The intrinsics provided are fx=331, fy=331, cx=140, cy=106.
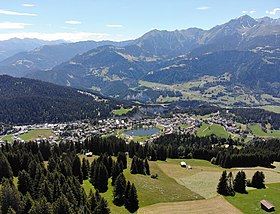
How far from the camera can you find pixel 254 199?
326 feet

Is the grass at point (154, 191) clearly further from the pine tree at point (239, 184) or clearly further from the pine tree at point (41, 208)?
the pine tree at point (41, 208)

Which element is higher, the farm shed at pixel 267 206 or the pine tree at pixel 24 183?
the pine tree at pixel 24 183

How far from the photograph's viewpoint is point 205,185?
112500mm

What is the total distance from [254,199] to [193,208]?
22.0m

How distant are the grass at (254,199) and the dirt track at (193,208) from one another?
3072mm

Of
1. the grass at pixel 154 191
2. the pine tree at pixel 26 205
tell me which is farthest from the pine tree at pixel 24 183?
the grass at pixel 154 191

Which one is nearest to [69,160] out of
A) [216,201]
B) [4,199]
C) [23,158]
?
[23,158]

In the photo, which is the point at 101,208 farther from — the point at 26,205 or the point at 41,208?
the point at 26,205

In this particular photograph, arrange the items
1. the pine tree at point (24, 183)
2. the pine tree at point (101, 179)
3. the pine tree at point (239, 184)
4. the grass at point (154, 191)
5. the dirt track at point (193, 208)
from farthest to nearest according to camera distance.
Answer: the pine tree at point (239, 184) < the pine tree at point (101, 179) < the grass at point (154, 191) < the pine tree at point (24, 183) < the dirt track at point (193, 208)

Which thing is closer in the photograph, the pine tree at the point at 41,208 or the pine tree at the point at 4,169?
the pine tree at the point at 41,208

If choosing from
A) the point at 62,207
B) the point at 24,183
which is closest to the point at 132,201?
the point at 62,207

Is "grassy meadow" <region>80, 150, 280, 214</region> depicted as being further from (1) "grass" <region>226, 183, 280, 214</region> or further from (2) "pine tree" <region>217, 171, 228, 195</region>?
(2) "pine tree" <region>217, 171, 228, 195</region>

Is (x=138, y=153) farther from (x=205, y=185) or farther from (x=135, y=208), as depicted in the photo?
(x=135, y=208)

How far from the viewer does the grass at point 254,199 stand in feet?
304
